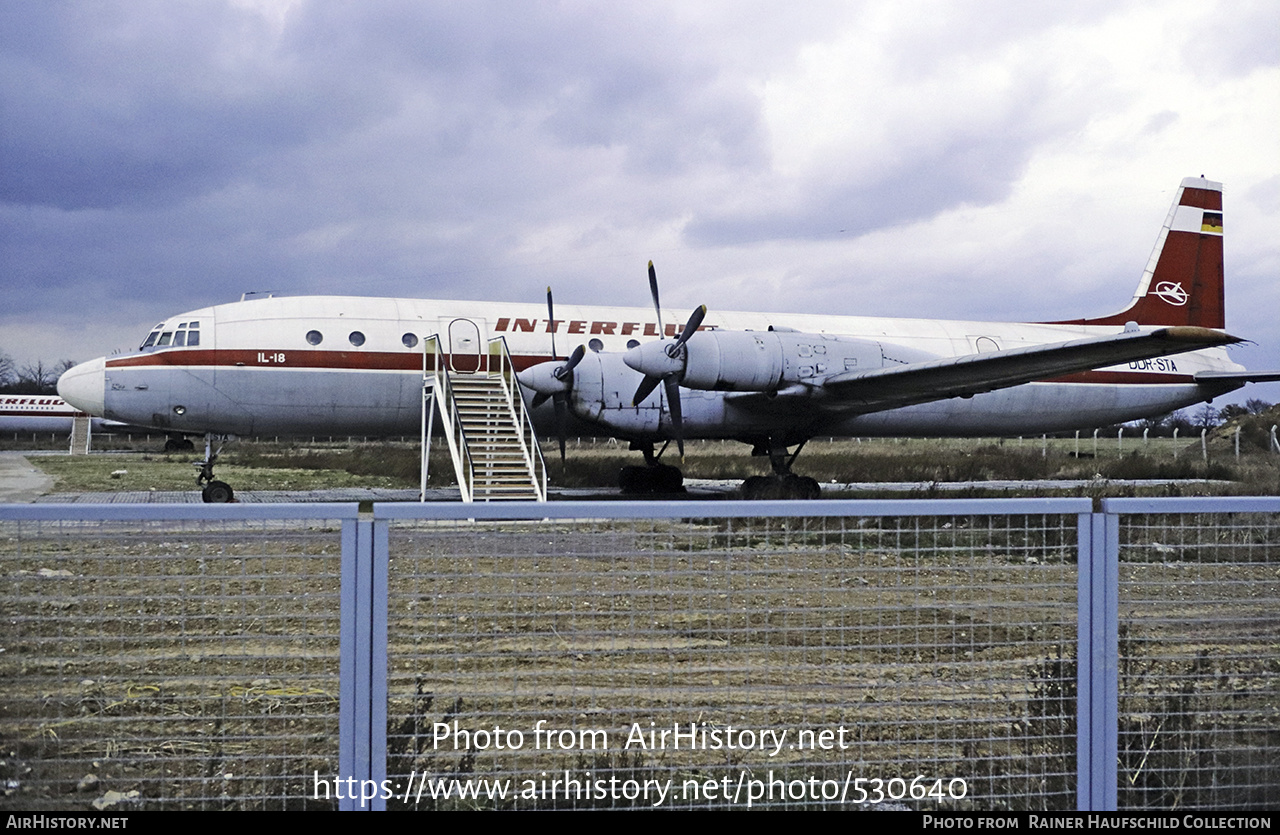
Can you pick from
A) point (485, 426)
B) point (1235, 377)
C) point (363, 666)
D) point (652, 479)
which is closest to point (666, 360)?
point (485, 426)

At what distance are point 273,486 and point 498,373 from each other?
972 centimetres

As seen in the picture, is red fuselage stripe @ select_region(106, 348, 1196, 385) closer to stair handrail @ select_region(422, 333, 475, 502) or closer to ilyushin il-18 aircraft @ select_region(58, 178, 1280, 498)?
ilyushin il-18 aircraft @ select_region(58, 178, 1280, 498)

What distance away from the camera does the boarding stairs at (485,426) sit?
15.6m

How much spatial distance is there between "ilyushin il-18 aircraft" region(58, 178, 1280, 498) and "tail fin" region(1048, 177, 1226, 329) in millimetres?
8373

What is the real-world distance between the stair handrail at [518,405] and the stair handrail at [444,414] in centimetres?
97

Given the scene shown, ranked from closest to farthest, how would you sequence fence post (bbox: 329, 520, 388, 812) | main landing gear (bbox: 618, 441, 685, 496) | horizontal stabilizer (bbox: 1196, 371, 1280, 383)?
fence post (bbox: 329, 520, 388, 812)
main landing gear (bbox: 618, 441, 685, 496)
horizontal stabilizer (bbox: 1196, 371, 1280, 383)

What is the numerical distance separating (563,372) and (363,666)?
1405 cm

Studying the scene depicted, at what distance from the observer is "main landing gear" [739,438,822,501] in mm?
17609

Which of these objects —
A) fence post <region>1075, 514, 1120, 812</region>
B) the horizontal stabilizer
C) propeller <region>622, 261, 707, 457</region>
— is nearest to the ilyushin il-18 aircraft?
propeller <region>622, 261, 707, 457</region>

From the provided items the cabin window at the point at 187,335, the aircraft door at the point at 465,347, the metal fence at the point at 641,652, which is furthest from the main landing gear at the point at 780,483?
the metal fence at the point at 641,652

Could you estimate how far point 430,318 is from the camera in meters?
18.4

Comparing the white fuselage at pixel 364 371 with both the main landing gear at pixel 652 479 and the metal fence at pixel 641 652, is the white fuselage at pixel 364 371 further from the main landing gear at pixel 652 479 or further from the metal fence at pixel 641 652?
the metal fence at pixel 641 652

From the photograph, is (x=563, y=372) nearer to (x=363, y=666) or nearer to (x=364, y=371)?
(x=364, y=371)
